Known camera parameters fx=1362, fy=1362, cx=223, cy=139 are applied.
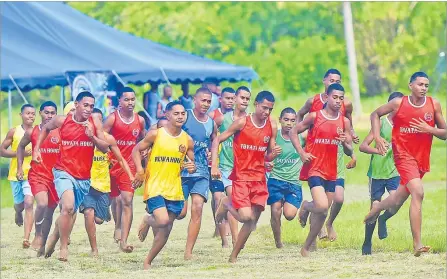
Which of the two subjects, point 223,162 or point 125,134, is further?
point 223,162

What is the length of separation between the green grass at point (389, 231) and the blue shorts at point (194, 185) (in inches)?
66.2

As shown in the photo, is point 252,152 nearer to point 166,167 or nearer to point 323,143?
point 323,143

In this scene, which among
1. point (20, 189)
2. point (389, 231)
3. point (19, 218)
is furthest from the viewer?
point (19, 218)

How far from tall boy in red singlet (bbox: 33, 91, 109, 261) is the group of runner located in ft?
0.04

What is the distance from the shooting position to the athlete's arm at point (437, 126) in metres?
13.7

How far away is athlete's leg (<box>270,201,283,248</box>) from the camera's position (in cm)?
1552

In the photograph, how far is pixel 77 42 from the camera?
28391 mm

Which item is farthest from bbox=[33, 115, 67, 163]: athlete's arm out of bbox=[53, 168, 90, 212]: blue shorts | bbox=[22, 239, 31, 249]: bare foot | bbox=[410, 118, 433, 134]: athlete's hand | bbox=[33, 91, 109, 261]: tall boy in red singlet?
bbox=[410, 118, 433, 134]: athlete's hand

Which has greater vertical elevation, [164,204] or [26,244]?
[164,204]

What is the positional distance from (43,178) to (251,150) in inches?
102

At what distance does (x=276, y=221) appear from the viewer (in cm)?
1550

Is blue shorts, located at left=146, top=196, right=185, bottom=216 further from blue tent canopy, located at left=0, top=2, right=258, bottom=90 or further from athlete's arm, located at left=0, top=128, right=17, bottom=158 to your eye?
blue tent canopy, located at left=0, top=2, right=258, bottom=90

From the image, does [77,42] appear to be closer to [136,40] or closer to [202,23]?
[136,40]

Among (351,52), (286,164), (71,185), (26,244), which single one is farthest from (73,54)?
(351,52)
